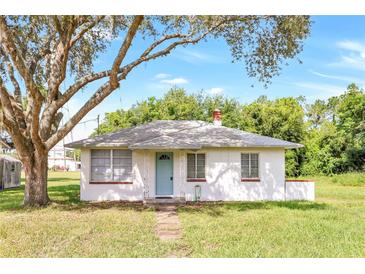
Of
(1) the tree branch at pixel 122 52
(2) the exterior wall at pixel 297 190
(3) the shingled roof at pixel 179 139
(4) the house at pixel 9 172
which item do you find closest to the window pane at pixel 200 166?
(3) the shingled roof at pixel 179 139

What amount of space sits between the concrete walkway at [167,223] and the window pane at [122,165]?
8.58 ft

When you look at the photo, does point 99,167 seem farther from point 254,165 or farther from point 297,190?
point 297,190

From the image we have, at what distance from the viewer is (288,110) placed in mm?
29609

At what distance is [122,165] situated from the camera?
1573cm

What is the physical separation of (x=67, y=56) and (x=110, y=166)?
502cm

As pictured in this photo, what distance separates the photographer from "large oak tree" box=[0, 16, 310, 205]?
11953mm

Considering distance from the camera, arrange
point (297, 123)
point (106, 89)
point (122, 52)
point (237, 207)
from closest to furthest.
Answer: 1. point (122, 52)
2. point (106, 89)
3. point (237, 207)
4. point (297, 123)

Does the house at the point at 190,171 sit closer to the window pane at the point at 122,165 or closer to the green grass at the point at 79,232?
the window pane at the point at 122,165

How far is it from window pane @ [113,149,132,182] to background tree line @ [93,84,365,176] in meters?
16.0

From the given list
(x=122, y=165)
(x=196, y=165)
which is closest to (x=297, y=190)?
(x=196, y=165)

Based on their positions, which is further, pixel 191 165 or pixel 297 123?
pixel 297 123

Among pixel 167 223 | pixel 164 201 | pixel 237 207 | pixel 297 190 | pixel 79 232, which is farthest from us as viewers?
pixel 297 190

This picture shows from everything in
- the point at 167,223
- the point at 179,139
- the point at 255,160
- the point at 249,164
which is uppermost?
the point at 179,139
